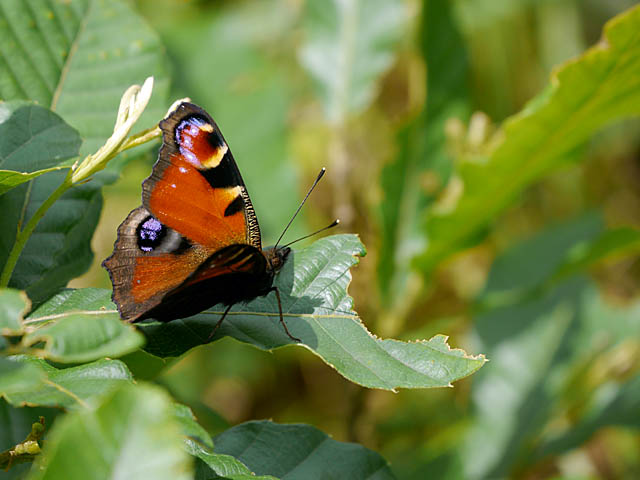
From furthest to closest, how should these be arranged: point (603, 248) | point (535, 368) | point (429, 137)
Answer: point (535, 368)
point (429, 137)
point (603, 248)

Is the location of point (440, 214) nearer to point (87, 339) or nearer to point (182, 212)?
point (182, 212)

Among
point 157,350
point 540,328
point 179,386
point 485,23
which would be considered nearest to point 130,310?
point 157,350

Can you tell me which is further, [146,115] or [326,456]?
[146,115]

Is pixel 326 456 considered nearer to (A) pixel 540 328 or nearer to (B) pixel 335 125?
(B) pixel 335 125

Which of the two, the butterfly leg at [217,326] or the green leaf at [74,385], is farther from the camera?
the butterfly leg at [217,326]

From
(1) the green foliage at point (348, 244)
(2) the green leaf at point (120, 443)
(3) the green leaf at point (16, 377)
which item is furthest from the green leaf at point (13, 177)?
(2) the green leaf at point (120, 443)

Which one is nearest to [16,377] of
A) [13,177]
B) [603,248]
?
[13,177]

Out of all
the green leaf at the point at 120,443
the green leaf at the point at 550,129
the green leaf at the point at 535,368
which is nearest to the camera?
the green leaf at the point at 120,443

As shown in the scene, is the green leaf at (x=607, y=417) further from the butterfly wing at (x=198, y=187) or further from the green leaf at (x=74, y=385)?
the green leaf at (x=74, y=385)
